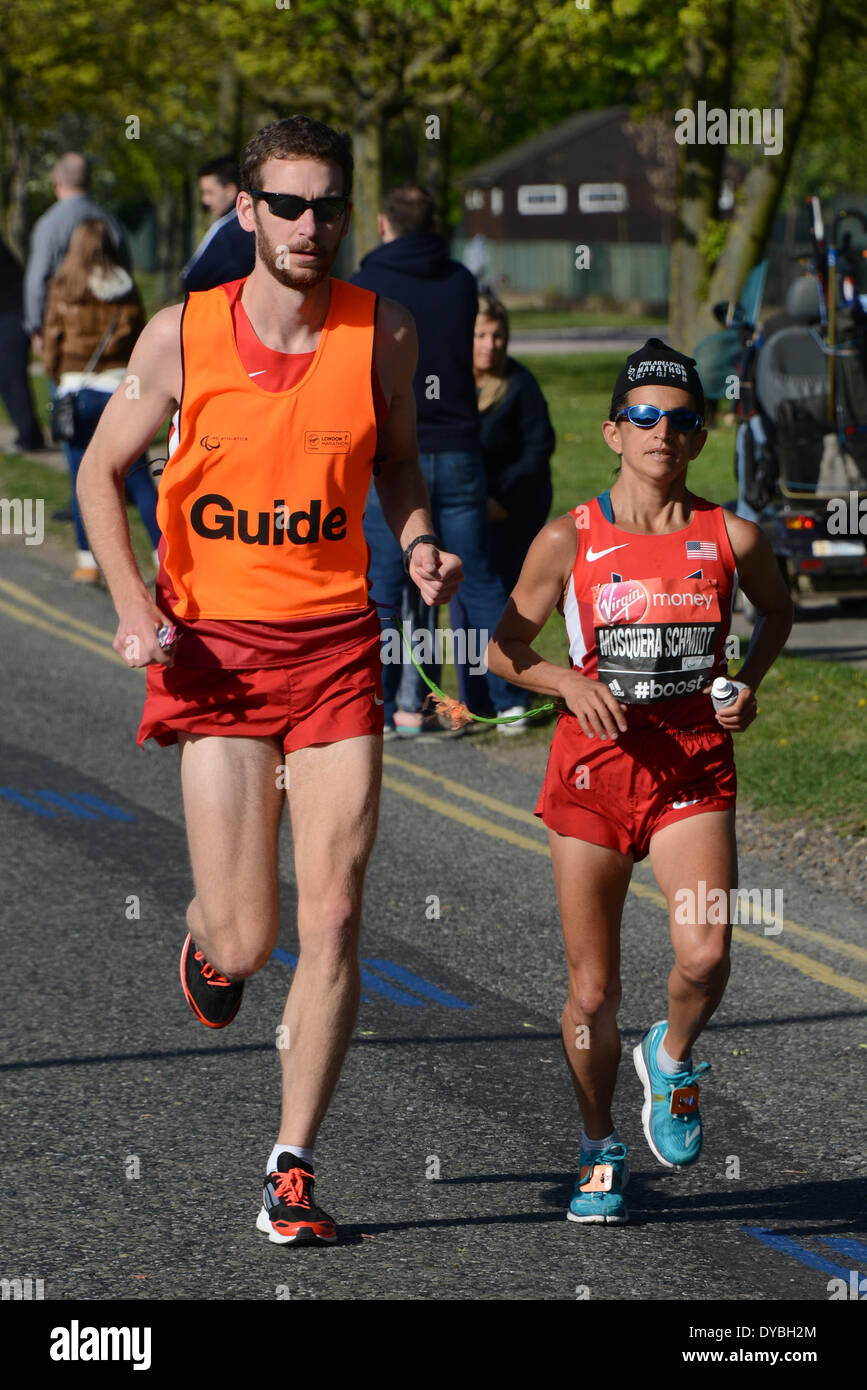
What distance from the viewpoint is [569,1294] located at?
14.3 ft

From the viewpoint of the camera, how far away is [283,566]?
457 centimetres

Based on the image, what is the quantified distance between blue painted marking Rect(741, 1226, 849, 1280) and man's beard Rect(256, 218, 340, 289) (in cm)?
235

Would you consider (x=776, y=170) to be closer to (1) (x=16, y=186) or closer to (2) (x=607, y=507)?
(2) (x=607, y=507)

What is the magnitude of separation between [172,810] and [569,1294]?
483 cm

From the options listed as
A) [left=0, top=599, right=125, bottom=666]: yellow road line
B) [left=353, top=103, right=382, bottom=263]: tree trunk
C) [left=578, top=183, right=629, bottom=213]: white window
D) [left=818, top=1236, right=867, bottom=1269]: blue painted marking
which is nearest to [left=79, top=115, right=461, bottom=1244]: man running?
[left=818, top=1236, right=867, bottom=1269]: blue painted marking

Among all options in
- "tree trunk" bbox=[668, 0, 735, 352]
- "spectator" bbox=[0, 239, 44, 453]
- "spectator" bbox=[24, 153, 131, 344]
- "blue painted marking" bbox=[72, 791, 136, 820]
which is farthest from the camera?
"tree trunk" bbox=[668, 0, 735, 352]

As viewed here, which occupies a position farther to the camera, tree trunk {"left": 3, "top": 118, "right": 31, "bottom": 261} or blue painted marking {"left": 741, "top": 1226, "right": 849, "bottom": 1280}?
tree trunk {"left": 3, "top": 118, "right": 31, "bottom": 261}

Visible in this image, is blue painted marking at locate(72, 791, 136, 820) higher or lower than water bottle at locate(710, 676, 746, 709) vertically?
lower

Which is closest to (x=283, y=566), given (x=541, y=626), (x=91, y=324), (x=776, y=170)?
(x=541, y=626)

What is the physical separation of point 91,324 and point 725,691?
31.2 ft

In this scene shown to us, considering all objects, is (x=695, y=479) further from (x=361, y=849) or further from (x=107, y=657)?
(x=361, y=849)

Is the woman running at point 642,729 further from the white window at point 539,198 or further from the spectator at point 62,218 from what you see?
the white window at point 539,198

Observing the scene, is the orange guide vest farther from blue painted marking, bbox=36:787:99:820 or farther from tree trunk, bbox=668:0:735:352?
tree trunk, bbox=668:0:735:352

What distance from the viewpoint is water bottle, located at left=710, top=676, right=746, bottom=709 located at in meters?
4.52
